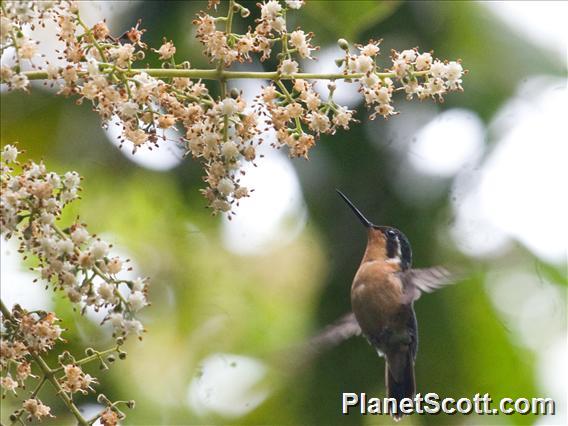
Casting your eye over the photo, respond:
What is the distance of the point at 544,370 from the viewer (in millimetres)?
2557

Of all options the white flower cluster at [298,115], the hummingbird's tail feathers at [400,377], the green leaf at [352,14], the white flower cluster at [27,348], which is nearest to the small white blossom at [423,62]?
the white flower cluster at [298,115]

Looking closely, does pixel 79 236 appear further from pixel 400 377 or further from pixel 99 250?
pixel 400 377

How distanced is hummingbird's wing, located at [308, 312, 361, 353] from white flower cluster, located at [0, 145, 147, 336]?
586 millimetres

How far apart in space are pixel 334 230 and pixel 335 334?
2.16 ft

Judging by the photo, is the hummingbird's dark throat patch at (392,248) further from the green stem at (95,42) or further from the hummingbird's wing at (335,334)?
the green stem at (95,42)

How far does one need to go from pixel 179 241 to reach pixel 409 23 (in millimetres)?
883

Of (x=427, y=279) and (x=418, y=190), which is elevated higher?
(x=418, y=190)

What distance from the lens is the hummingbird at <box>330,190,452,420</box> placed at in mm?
1654

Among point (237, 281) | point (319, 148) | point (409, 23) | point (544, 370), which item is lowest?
point (544, 370)

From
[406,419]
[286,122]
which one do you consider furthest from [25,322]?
[406,419]

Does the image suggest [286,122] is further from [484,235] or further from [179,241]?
[179,241]

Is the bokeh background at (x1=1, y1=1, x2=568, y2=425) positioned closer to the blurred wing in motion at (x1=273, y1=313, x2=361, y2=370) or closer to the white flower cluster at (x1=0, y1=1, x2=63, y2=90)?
the blurred wing in motion at (x1=273, y1=313, x2=361, y2=370)

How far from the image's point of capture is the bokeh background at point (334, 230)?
238 cm

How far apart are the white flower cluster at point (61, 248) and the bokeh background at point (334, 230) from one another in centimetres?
104
